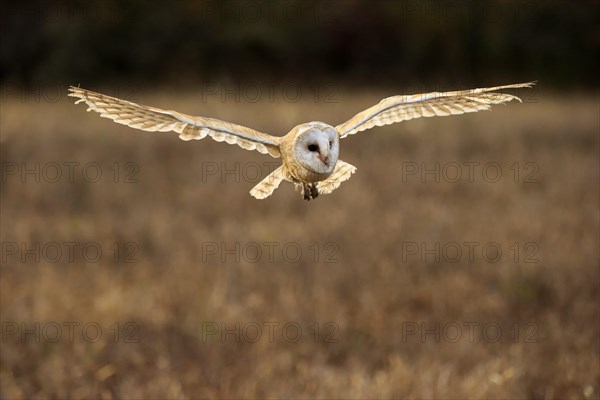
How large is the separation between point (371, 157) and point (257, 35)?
29.0ft

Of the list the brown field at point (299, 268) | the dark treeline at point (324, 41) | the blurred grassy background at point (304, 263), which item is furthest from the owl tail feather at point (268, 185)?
the dark treeline at point (324, 41)

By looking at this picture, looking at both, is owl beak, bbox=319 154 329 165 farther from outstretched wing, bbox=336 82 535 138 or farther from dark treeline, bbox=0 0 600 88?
dark treeline, bbox=0 0 600 88

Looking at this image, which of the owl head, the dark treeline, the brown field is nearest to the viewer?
the owl head

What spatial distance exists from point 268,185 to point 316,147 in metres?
0.12

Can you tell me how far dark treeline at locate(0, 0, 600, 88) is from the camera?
1770cm

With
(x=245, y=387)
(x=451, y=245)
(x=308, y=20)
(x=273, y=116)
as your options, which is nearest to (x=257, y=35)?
(x=308, y=20)

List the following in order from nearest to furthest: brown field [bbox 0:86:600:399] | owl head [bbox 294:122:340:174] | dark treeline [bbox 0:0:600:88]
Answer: owl head [bbox 294:122:340:174] → brown field [bbox 0:86:600:399] → dark treeline [bbox 0:0:600:88]

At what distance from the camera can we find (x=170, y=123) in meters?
0.66

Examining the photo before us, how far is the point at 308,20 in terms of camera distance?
18.9 m

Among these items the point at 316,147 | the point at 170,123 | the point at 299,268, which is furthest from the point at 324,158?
the point at 299,268

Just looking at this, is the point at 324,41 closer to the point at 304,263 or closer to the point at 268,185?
the point at 304,263

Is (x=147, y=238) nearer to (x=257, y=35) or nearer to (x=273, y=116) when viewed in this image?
(x=273, y=116)

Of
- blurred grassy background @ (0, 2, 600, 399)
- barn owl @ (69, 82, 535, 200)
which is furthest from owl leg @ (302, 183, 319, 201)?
blurred grassy background @ (0, 2, 600, 399)

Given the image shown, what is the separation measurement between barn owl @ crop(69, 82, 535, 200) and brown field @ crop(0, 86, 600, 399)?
420cm
